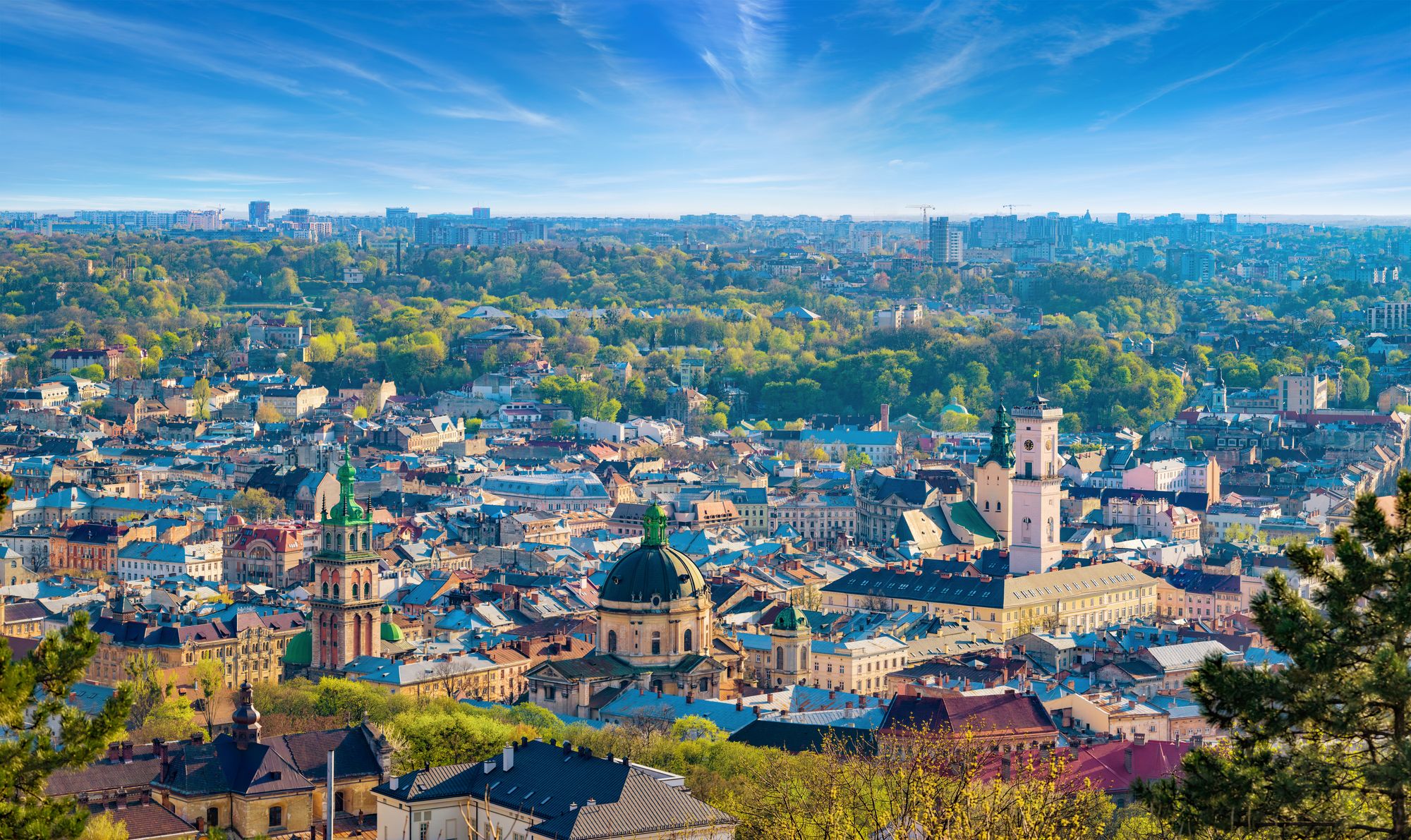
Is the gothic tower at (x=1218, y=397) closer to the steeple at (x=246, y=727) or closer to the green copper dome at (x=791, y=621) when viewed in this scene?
the green copper dome at (x=791, y=621)

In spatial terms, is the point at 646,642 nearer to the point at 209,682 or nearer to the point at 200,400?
the point at 209,682

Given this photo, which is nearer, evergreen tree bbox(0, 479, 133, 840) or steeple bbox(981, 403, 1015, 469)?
evergreen tree bbox(0, 479, 133, 840)

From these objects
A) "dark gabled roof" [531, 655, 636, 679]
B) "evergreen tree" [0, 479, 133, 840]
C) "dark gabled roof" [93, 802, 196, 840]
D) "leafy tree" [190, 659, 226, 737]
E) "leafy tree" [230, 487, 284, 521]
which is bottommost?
"leafy tree" [230, 487, 284, 521]

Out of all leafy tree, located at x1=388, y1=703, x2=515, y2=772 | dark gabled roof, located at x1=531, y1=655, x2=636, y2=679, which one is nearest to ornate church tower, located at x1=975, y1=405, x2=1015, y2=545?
dark gabled roof, located at x1=531, y1=655, x2=636, y2=679

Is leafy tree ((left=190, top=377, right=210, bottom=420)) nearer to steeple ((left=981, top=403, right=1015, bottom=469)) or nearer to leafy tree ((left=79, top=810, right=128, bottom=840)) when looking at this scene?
steeple ((left=981, top=403, right=1015, bottom=469))

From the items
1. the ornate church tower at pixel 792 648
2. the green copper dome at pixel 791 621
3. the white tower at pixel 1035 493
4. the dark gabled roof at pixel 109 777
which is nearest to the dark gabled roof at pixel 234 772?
the dark gabled roof at pixel 109 777

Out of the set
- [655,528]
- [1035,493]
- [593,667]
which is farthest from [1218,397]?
[593,667]

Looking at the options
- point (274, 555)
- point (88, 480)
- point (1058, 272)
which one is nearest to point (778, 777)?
point (274, 555)
